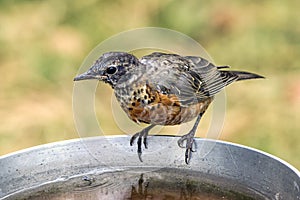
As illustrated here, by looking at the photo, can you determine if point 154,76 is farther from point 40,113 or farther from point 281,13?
point 281,13

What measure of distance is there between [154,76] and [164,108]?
15cm

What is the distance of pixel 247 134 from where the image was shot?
19.2 ft

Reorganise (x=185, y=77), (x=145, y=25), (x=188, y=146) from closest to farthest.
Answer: (x=188, y=146), (x=185, y=77), (x=145, y=25)

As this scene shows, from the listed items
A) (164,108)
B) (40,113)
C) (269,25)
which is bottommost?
(164,108)

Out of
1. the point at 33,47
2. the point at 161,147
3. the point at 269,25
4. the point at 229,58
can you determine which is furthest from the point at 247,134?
the point at 161,147

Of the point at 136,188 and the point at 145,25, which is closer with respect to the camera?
the point at 136,188

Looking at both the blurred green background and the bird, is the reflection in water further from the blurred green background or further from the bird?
the blurred green background

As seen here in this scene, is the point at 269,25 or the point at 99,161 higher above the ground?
the point at 269,25

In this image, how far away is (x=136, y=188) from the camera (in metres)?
2.74

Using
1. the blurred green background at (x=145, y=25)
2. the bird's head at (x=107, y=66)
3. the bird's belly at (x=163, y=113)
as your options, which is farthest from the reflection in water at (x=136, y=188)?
the blurred green background at (x=145, y=25)

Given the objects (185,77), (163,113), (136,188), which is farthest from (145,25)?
(136,188)

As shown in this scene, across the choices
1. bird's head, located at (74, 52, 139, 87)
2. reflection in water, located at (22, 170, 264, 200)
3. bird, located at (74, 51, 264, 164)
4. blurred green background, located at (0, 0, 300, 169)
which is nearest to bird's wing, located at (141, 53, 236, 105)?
bird, located at (74, 51, 264, 164)

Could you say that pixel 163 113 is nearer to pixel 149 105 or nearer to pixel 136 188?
pixel 149 105

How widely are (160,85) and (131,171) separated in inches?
16.2
